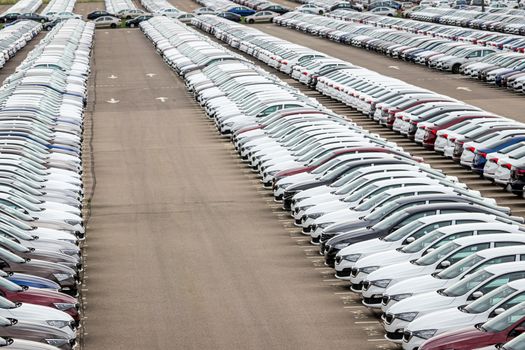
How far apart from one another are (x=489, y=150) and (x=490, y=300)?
16227mm

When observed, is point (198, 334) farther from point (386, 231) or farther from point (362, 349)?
point (386, 231)

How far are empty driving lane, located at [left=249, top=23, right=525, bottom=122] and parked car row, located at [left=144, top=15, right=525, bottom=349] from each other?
14.6ft

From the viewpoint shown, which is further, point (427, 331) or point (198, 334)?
point (198, 334)

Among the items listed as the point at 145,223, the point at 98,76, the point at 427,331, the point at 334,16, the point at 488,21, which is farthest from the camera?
the point at 334,16

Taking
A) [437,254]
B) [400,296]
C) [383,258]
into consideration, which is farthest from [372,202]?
[400,296]

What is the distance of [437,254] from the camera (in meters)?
19.8

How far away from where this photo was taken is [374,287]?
19641mm

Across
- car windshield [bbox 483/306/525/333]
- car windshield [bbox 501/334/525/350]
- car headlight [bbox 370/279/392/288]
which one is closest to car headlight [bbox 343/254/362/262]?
car headlight [bbox 370/279/392/288]

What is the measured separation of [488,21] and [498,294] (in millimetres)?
81183

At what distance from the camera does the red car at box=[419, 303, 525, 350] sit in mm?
15344

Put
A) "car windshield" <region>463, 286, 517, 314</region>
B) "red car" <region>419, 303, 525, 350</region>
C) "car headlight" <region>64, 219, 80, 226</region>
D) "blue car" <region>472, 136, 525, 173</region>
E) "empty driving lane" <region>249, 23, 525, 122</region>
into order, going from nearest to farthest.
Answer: "red car" <region>419, 303, 525, 350</region> < "car windshield" <region>463, 286, 517, 314</region> < "car headlight" <region>64, 219, 80, 226</region> < "blue car" <region>472, 136, 525, 173</region> < "empty driving lane" <region>249, 23, 525, 122</region>

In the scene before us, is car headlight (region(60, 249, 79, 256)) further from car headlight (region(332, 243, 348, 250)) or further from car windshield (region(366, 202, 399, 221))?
car windshield (region(366, 202, 399, 221))

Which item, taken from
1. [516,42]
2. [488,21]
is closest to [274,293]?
[516,42]

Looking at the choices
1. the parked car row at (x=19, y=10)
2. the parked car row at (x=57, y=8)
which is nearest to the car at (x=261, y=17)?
the parked car row at (x=57, y=8)
